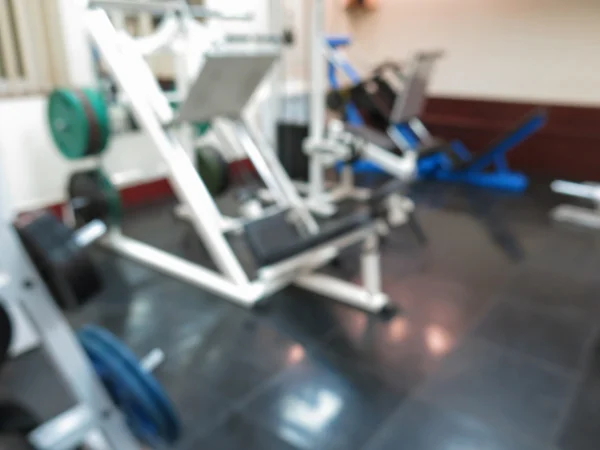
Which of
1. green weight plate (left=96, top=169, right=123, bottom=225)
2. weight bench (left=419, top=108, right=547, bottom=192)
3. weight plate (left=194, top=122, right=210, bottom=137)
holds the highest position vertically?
weight plate (left=194, top=122, right=210, bottom=137)

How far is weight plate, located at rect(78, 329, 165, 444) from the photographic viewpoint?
115 cm

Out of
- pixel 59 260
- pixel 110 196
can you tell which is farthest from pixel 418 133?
pixel 59 260

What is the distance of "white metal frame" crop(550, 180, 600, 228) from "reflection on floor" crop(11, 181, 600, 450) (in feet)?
0.57

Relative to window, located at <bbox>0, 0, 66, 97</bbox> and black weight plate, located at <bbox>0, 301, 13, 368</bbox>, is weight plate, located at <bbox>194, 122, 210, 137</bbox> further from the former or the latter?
black weight plate, located at <bbox>0, 301, 13, 368</bbox>

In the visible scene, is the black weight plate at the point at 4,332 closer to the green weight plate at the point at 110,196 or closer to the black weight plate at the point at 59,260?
the black weight plate at the point at 59,260

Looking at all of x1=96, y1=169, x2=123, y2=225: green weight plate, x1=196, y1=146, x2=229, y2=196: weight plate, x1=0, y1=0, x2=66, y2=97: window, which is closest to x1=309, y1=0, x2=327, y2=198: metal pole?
x1=196, y1=146, x2=229, y2=196: weight plate

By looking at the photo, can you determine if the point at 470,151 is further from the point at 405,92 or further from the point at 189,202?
the point at 189,202

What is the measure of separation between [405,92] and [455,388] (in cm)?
237

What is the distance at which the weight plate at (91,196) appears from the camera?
2.84m

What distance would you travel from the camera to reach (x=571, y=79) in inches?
173

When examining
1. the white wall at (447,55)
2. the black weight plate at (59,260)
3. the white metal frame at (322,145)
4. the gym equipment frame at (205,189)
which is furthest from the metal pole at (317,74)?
the black weight plate at (59,260)

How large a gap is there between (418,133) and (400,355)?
9.01 feet

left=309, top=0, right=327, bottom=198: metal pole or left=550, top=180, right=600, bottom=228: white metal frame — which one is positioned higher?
left=309, top=0, right=327, bottom=198: metal pole

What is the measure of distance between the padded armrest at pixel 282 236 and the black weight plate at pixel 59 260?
109cm
